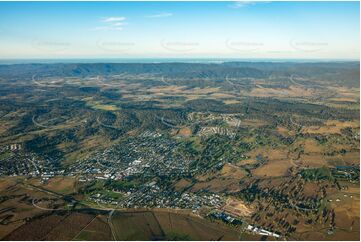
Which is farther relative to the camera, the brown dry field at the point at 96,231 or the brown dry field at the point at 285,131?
the brown dry field at the point at 285,131

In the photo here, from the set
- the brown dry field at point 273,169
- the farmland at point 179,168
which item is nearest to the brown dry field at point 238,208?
the farmland at point 179,168

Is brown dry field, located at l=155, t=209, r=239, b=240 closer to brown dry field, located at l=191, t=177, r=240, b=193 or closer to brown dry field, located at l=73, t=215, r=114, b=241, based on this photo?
brown dry field, located at l=73, t=215, r=114, b=241

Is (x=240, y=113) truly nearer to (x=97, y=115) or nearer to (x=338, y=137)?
(x=338, y=137)

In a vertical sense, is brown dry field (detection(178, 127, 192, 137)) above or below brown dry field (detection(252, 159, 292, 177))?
above

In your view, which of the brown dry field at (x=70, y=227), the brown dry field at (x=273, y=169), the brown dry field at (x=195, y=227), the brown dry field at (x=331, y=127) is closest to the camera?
the brown dry field at (x=195, y=227)

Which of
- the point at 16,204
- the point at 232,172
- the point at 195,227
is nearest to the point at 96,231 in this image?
the point at 195,227

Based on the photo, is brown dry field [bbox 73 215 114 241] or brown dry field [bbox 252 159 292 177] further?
brown dry field [bbox 252 159 292 177]

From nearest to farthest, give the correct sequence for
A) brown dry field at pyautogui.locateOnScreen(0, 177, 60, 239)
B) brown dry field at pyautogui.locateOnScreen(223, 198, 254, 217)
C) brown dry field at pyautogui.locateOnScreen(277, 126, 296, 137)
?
brown dry field at pyautogui.locateOnScreen(0, 177, 60, 239)
brown dry field at pyautogui.locateOnScreen(223, 198, 254, 217)
brown dry field at pyautogui.locateOnScreen(277, 126, 296, 137)

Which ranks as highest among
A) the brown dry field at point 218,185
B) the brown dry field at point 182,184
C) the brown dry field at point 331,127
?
the brown dry field at point 331,127

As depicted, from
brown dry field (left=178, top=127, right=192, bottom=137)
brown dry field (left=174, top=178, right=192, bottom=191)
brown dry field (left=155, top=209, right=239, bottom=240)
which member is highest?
brown dry field (left=178, top=127, right=192, bottom=137)

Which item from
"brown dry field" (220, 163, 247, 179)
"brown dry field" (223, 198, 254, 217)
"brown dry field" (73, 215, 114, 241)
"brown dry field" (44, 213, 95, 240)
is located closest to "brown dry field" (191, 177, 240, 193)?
"brown dry field" (220, 163, 247, 179)

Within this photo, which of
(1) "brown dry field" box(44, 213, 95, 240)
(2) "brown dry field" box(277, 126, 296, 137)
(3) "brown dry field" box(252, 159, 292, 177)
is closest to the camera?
(1) "brown dry field" box(44, 213, 95, 240)

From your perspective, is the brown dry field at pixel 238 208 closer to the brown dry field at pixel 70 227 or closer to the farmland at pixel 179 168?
the farmland at pixel 179 168
